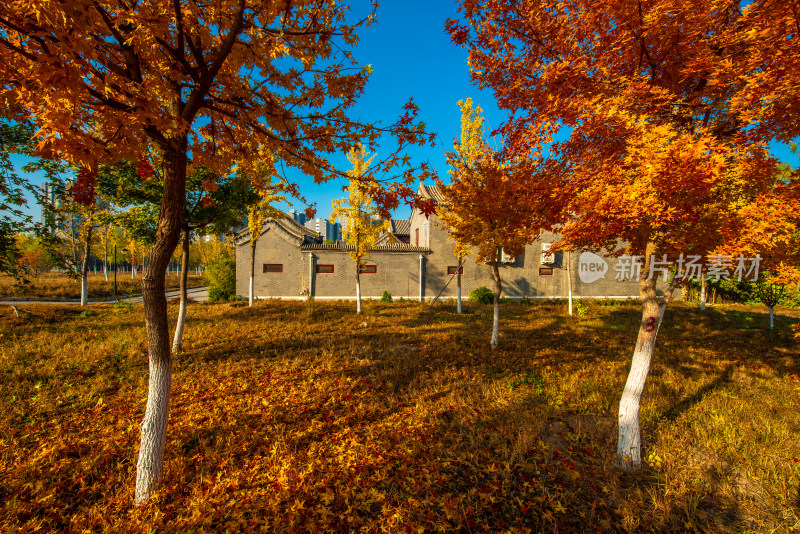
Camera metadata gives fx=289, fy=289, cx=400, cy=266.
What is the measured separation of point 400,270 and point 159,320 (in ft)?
55.6

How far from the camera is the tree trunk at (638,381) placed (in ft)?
13.2

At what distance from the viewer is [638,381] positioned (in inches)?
170

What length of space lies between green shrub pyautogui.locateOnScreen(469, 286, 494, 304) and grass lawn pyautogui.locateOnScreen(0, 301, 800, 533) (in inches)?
382

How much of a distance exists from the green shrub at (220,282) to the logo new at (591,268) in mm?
24087

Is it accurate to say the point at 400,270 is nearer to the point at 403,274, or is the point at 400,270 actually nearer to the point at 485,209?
the point at 403,274

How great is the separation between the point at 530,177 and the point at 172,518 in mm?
6744

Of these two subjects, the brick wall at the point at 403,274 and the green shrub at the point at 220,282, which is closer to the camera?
the green shrub at the point at 220,282

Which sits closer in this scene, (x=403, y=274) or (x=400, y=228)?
(x=403, y=274)

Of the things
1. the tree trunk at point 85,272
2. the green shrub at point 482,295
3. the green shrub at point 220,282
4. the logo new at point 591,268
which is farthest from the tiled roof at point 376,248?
the tree trunk at point 85,272

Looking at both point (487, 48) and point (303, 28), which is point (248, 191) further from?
point (487, 48)

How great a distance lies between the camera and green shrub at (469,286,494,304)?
18.5m

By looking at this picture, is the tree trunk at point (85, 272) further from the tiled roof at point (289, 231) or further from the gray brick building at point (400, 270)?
the tiled roof at point (289, 231)

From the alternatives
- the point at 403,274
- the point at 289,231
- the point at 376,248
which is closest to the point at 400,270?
the point at 403,274

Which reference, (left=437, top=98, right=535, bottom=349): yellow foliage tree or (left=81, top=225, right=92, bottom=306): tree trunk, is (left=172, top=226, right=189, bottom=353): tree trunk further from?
(left=81, top=225, right=92, bottom=306): tree trunk
